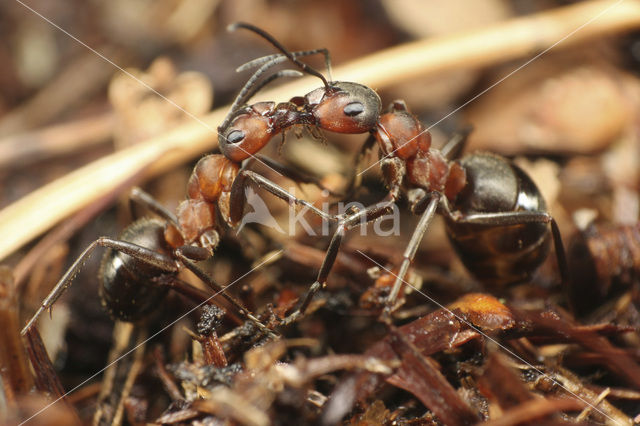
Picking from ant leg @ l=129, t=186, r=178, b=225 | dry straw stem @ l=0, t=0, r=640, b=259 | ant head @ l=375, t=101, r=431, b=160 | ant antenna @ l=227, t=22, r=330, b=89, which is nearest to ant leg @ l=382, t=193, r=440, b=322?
ant head @ l=375, t=101, r=431, b=160

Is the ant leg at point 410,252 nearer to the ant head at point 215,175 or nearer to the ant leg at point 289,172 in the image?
the ant leg at point 289,172

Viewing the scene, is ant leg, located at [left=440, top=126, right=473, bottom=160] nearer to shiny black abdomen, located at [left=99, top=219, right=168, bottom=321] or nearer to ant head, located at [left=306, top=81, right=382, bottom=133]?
ant head, located at [left=306, top=81, right=382, bottom=133]

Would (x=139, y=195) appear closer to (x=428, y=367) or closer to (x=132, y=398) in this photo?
(x=132, y=398)

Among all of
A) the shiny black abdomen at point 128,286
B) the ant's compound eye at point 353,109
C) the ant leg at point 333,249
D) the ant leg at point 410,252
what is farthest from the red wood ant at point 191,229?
the ant leg at point 410,252

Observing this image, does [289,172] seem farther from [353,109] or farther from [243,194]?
[353,109]

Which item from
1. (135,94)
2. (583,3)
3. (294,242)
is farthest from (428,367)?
(583,3)

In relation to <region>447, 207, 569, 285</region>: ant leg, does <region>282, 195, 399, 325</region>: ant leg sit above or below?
above

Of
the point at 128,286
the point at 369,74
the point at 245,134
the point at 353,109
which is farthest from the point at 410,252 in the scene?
the point at 369,74
